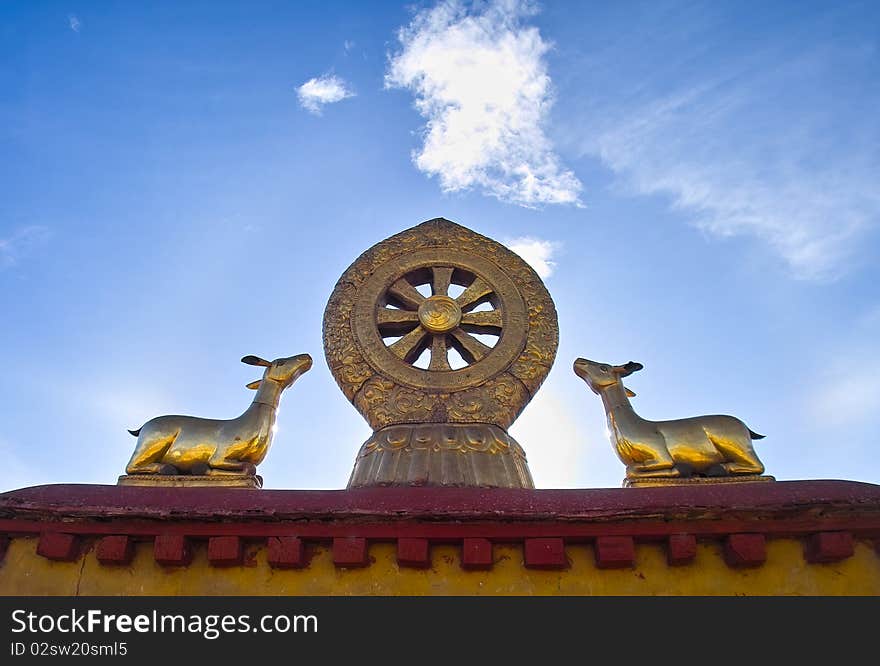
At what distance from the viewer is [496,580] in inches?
→ 147

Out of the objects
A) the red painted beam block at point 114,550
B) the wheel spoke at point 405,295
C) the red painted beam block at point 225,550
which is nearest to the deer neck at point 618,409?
the wheel spoke at point 405,295

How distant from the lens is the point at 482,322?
238 inches

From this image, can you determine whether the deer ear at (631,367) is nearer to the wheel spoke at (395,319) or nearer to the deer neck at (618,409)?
the deer neck at (618,409)

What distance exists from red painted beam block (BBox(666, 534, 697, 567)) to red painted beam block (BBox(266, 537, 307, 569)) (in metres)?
2.04

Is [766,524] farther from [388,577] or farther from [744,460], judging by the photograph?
[388,577]

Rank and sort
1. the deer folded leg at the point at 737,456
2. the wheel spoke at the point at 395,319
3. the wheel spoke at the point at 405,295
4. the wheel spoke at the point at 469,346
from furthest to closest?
the wheel spoke at the point at 405,295
the wheel spoke at the point at 395,319
the wheel spoke at the point at 469,346
the deer folded leg at the point at 737,456

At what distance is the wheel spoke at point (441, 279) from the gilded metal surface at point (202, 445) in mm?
1958

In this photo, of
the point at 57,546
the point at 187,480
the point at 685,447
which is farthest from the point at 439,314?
the point at 57,546

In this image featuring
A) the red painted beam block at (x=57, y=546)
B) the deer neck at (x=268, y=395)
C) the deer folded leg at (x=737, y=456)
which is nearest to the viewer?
the red painted beam block at (x=57, y=546)

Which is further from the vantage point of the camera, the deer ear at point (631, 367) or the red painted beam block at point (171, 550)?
the deer ear at point (631, 367)

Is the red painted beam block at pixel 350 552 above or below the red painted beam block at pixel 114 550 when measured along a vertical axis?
below

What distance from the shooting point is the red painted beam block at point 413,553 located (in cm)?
369

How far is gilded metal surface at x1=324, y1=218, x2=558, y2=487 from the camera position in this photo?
17.7 ft
